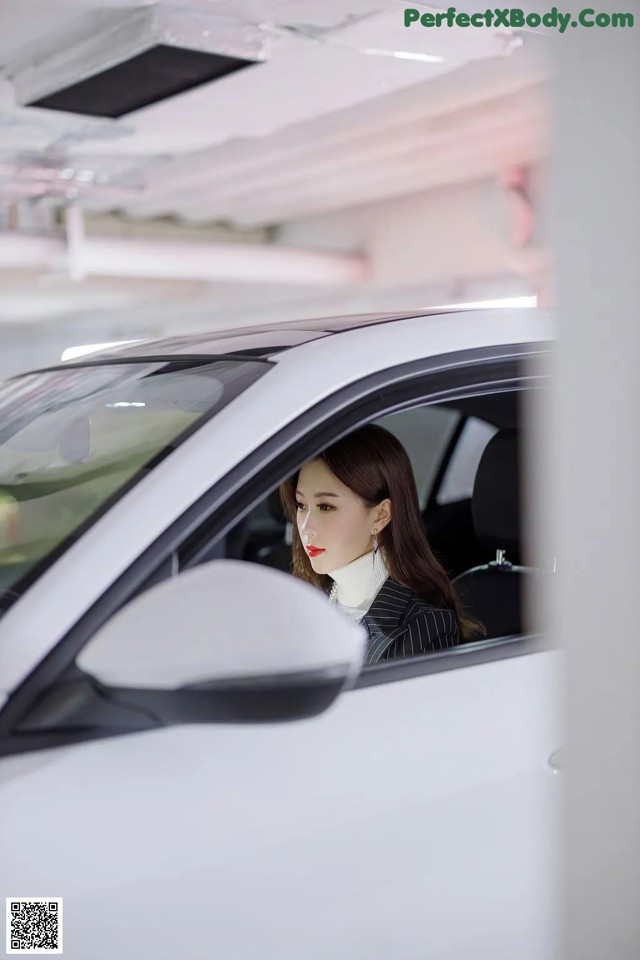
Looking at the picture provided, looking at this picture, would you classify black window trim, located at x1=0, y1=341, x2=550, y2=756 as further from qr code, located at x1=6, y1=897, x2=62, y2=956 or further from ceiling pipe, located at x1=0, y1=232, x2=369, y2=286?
ceiling pipe, located at x1=0, y1=232, x2=369, y2=286

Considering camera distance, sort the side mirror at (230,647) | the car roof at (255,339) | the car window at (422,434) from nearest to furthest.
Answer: the side mirror at (230,647)
the car roof at (255,339)
the car window at (422,434)

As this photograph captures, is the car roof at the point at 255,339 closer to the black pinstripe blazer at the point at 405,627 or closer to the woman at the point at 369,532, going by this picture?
the woman at the point at 369,532

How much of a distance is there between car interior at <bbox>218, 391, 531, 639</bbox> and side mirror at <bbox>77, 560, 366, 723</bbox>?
0.87 metres

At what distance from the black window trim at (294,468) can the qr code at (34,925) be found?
158mm

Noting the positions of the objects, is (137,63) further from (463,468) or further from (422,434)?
(463,468)

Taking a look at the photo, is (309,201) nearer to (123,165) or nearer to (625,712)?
(123,165)

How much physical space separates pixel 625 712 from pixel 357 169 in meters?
7.45

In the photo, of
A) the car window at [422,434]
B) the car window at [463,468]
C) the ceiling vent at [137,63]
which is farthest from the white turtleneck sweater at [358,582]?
the ceiling vent at [137,63]

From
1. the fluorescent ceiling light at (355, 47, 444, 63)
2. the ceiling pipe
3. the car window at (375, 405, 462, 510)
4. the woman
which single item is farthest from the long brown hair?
the ceiling pipe

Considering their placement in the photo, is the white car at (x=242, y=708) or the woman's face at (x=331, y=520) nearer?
the white car at (x=242, y=708)

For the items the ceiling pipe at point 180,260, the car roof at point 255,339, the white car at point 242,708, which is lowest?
the white car at point 242,708

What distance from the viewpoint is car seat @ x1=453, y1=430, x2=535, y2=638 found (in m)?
2.15

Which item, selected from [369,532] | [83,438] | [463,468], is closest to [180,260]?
[463,468]

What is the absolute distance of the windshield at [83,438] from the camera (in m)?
1.32
